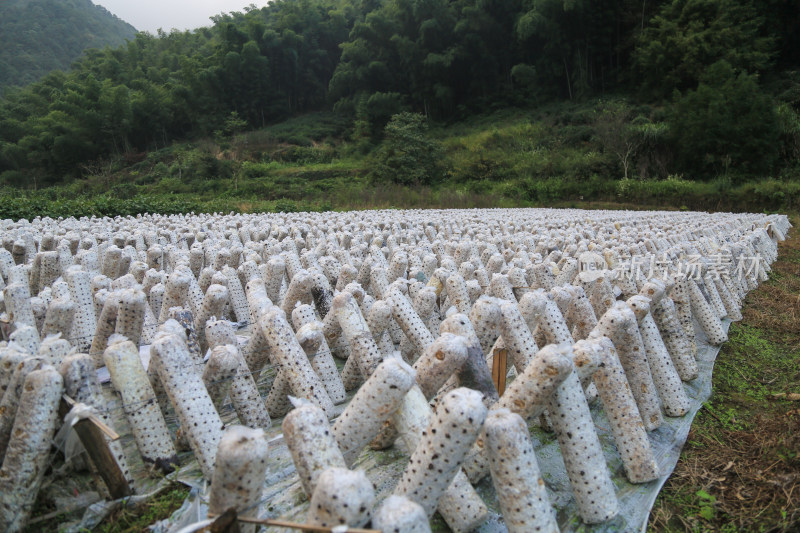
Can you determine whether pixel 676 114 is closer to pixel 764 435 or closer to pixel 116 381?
pixel 764 435

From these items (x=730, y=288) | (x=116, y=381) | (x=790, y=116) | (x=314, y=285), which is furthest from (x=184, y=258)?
(x=790, y=116)

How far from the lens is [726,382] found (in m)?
3.05

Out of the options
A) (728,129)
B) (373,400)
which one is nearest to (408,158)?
(728,129)

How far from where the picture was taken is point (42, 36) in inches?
2628

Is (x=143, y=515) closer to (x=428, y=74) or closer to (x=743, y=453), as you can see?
(x=743, y=453)

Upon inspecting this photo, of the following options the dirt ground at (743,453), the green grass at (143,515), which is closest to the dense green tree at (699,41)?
the dirt ground at (743,453)

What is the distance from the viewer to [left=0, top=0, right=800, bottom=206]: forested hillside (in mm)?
24312

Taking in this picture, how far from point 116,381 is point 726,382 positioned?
3429 millimetres

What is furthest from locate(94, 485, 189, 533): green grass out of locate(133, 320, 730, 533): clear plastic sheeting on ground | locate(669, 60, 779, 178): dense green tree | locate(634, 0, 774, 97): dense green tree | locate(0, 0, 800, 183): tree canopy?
locate(634, 0, 774, 97): dense green tree

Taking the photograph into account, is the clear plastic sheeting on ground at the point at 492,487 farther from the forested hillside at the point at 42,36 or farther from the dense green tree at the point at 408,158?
the forested hillside at the point at 42,36

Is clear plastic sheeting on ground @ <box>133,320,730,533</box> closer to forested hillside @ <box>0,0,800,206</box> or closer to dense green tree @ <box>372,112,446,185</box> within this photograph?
forested hillside @ <box>0,0,800,206</box>

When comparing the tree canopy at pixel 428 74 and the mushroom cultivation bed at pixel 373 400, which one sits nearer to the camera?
the mushroom cultivation bed at pixel 373 400

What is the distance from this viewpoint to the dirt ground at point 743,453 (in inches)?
72.8

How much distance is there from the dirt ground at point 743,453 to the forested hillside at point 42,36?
78.7m
